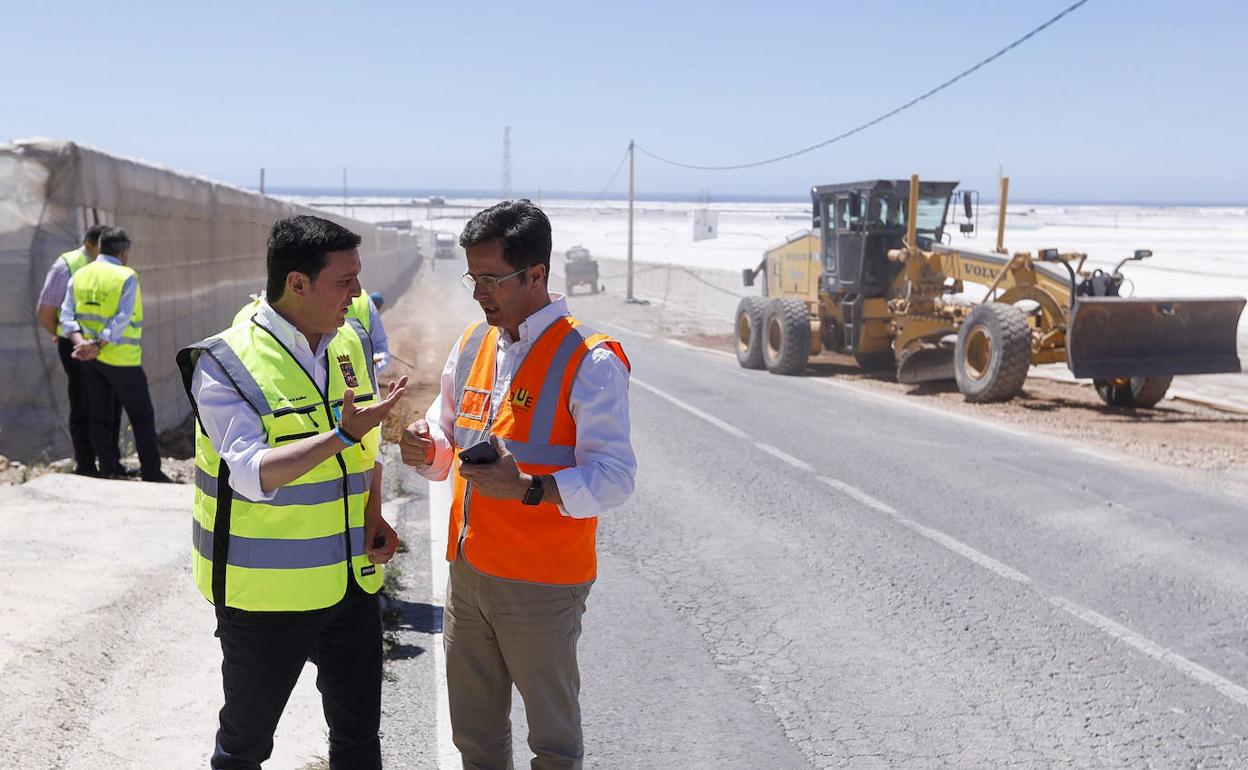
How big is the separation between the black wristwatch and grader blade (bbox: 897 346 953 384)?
44.4ft

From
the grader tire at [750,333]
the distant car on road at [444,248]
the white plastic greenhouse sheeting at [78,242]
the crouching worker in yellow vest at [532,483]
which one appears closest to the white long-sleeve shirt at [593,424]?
the crouching worker in yellow vest at [532,483]

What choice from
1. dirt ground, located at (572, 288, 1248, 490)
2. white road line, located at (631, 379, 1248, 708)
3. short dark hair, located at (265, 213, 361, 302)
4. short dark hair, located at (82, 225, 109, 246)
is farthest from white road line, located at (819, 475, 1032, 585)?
short dark hair, located at (82, 225, 109, 246)

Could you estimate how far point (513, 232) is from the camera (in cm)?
304

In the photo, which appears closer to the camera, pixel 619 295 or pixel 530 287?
pixel 530 287

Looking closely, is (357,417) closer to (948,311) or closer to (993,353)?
(993,353)

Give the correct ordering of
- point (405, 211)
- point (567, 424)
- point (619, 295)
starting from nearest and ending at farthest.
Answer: point (567, 424) → point (619, 295) → point (405, 211)

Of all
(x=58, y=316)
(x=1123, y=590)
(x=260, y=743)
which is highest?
(x=58, y=316)

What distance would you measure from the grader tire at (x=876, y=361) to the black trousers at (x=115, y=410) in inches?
481

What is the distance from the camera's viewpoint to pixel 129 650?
4941 millimetres

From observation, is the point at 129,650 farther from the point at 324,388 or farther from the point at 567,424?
the point at 567,424

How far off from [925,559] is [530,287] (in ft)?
15.0

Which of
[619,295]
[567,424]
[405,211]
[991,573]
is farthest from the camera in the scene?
[405,211]

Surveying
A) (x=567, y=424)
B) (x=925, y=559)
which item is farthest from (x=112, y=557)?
(x=925, y=559)

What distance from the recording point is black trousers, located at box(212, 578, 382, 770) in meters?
3.08
